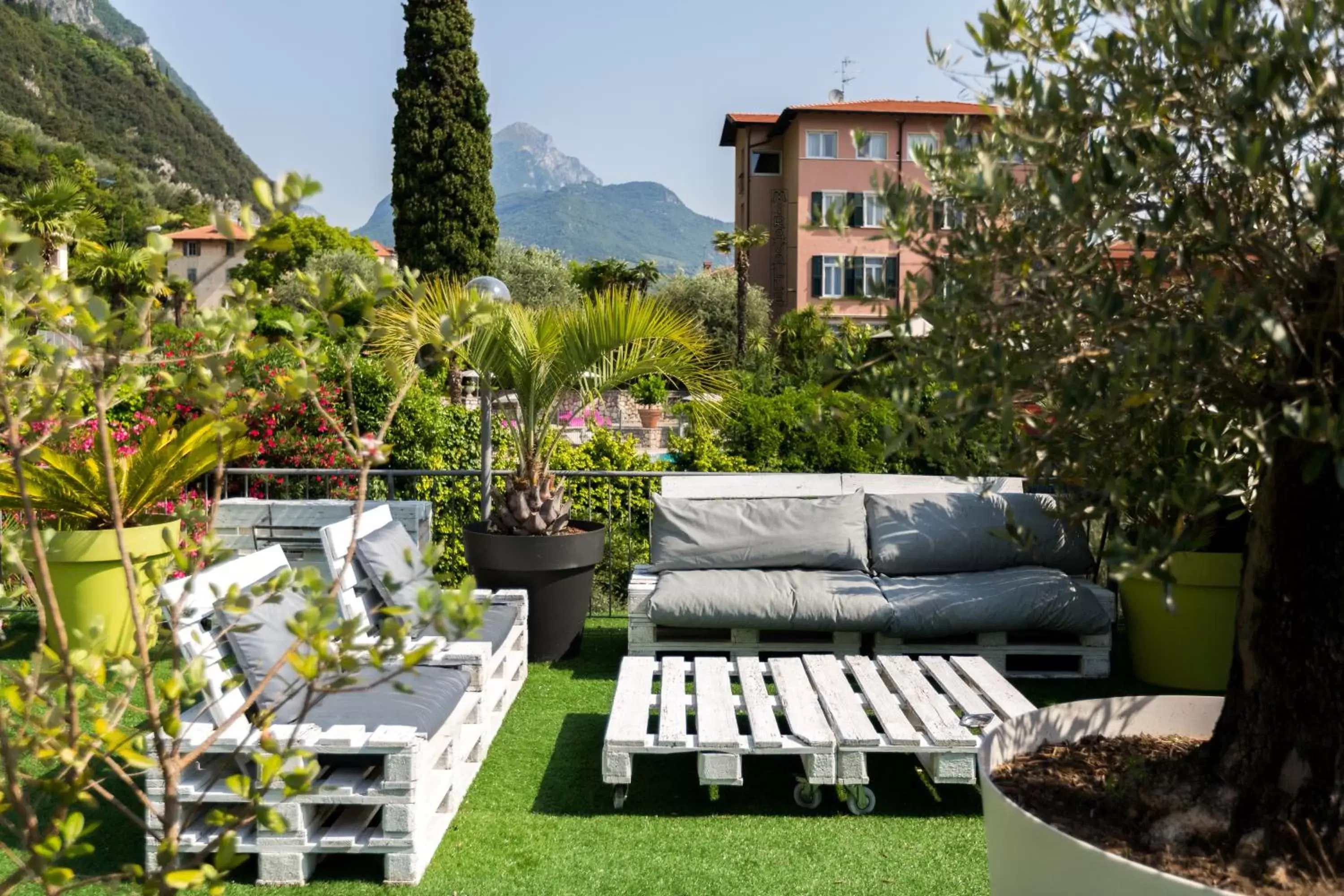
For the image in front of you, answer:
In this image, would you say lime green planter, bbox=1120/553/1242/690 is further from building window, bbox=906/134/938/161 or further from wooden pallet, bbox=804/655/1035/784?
building window, bbox=906/134/938/161

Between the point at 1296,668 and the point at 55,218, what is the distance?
1002 cm

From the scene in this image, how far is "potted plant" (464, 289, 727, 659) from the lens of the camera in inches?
246

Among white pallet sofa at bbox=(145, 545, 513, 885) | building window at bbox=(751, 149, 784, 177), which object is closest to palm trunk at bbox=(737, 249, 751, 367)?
building window at bbox=(751, 149, 784, 177)

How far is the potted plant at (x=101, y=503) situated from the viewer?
18.8ft

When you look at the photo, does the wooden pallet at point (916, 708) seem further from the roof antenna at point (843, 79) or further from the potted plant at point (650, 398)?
the roof antenna at point (843, 79)

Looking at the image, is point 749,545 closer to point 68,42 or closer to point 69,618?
point 69,618

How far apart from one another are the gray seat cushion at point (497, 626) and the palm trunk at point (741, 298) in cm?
2392

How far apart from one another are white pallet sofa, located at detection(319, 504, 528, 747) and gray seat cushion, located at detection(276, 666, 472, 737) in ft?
0.56

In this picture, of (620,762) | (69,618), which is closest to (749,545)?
(620,762)

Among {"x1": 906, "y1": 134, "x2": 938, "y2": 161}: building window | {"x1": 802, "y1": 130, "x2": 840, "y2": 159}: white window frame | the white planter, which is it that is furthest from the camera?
{"x1": 802, "y1": 130, "x2": 840, "y2": 159}: white window frame

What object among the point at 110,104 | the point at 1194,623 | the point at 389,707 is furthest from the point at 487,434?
the point at 110,104

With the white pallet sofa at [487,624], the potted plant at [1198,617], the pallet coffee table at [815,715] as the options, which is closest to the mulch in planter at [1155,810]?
the pallet coffee table at [815,715]

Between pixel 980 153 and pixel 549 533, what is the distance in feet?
16.0

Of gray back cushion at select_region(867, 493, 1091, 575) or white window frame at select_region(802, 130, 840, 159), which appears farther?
white window frame at select_region(802, 130, 840, 159)
